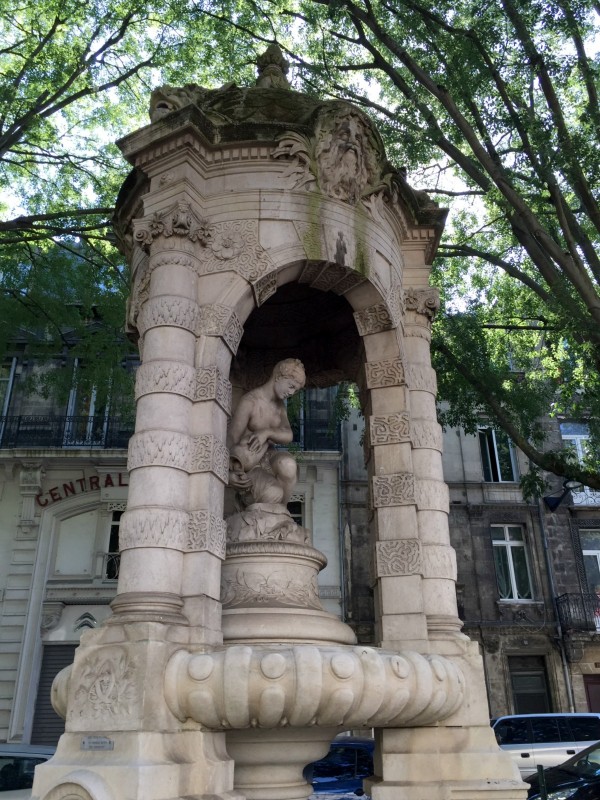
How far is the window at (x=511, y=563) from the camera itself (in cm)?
2236

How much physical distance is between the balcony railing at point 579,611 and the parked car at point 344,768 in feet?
44.3

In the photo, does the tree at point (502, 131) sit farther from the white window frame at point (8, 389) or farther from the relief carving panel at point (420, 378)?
the white window frame at point (8, 389)

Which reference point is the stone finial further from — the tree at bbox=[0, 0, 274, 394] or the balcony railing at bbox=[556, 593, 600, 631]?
the balcony railing at bbox=[556, 593, 600, 631]

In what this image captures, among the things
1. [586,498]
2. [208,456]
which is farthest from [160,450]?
[586,498]

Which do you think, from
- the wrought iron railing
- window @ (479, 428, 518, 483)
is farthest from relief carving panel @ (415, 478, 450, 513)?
the wrought iron railing

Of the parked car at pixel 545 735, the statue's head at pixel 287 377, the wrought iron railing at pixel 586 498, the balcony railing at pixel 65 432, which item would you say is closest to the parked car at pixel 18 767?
the statue's head at pixel 287 377

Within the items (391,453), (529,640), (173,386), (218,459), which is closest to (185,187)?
→ (173,386)

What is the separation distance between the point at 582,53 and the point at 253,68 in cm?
661

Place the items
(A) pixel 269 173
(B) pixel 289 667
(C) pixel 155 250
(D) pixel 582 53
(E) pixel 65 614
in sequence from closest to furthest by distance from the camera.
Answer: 1. (B) pixel 289 667
2. (C) pixel 155 250
3. (A) pixel 269 173
4. (D) pixel 582 53
5. (E) pixel 65 614

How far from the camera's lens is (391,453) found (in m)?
7.02

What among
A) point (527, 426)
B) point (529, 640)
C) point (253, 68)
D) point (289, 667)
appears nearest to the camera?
point (289, 667)

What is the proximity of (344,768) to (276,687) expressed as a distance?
18.2ft

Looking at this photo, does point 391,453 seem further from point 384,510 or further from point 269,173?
point 269,173

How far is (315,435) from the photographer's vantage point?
2172cm
